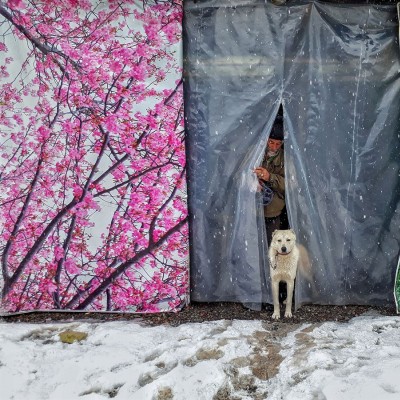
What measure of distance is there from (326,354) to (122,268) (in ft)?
7.18

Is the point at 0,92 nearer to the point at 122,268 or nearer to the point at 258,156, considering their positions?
the point at 122,268

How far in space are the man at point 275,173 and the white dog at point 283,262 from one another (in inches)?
15.9

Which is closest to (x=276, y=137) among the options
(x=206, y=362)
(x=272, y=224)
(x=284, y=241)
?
(x=272, y=224)

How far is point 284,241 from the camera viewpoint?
198 inches

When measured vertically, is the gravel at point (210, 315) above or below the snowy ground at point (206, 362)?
above

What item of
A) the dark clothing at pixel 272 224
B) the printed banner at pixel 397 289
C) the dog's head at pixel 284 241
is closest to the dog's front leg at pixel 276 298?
the dog's head at pixel 284 241

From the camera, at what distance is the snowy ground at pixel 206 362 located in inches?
146

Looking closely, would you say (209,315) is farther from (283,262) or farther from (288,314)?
(283,262)

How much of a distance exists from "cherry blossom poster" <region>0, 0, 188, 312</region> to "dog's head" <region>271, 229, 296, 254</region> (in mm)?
902

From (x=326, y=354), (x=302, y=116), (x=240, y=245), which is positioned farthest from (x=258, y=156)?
(x=326, y=354)

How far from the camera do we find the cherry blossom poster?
5.09m

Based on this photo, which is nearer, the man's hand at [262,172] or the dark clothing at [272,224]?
the man's hand at [262,172]

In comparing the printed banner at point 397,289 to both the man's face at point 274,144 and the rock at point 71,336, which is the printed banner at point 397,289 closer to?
the man's face at point 274,144

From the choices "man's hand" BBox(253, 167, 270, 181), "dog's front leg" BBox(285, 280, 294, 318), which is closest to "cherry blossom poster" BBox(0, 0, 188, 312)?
"man's hand" BBox(253, 167, 270, 181)
